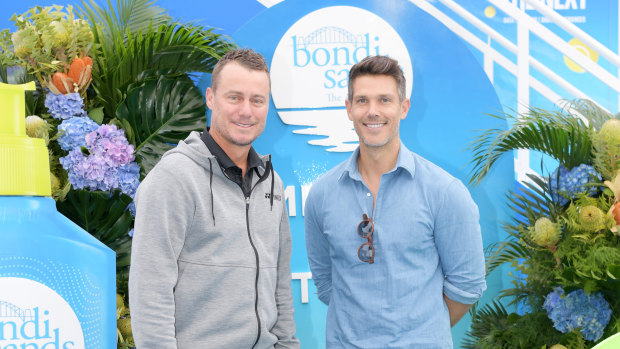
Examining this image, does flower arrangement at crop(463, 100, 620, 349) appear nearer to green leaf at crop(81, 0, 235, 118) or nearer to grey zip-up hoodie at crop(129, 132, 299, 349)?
grey zip-up hoodie at crop(129, 132, 299, 349)

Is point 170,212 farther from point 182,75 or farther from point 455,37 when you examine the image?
point 455,37

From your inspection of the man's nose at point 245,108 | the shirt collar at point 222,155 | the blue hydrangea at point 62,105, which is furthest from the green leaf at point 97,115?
the man's nose at point 245,108

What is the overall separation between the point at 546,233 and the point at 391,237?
3.28 ft

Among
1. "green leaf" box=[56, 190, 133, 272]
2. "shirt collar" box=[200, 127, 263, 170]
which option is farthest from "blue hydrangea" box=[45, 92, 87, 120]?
"shirt collar" box=[200, 127, 263, 170]

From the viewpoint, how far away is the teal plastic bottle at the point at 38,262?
0.79 meters

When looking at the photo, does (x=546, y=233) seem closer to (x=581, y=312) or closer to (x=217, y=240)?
(x=581, y=312)

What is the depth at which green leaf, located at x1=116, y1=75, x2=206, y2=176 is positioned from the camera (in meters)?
2.89

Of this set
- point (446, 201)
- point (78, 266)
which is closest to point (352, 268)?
point (446, 201)

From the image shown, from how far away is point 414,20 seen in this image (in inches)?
125

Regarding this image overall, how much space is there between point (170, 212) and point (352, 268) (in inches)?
23.2

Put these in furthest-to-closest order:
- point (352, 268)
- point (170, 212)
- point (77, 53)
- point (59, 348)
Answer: point (77, 53), point (352, 268), point (170, 212), point (59, 348)

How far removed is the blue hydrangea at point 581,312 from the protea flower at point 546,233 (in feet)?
0.61

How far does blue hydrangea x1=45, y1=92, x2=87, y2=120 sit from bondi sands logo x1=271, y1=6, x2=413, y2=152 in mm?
980

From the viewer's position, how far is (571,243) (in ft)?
7.68
